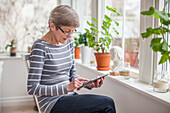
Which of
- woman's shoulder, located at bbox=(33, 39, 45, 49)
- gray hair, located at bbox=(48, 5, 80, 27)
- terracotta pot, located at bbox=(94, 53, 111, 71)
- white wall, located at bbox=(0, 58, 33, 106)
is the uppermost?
gray hair, located at bbox=(48, 5, 80, 27)

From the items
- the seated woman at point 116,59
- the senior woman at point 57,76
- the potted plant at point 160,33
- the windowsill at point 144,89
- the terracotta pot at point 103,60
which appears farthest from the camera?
the terracotta pot at point 103,60

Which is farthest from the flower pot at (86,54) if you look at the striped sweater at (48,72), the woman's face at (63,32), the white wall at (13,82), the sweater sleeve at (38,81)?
the white wall at (13,82)

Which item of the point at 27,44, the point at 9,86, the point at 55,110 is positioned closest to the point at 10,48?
the point at 27,44

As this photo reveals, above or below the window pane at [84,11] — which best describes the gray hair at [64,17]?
below

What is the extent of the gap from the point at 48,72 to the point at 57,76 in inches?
3.3

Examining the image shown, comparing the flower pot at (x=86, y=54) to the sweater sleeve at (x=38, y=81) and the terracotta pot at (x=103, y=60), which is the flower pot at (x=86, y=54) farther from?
the sweater sleeve at (x=38, y=81)

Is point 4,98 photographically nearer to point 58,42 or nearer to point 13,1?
point 13,1

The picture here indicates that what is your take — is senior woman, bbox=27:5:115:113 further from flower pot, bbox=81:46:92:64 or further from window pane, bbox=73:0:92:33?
window pane, bbox=73:0:92:33

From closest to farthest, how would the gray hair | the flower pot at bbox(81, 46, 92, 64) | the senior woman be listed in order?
the senior woman
the gray hair
the flower pot at bbox(81, 46, 92, 64)

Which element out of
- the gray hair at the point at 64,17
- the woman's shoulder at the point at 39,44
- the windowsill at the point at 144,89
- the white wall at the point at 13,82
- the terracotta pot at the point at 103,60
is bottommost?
the white wall at the point at 13,82

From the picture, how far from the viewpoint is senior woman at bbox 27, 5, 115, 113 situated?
1354mm

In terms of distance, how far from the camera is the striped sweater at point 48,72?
1.41 metres

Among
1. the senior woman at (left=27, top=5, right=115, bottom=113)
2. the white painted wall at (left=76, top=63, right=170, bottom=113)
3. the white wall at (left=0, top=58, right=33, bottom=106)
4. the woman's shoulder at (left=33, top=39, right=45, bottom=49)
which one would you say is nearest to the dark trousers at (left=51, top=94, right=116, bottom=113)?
the senior woman at (left=27, top=5, right=115, bottom=113)

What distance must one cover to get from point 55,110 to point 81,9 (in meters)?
2.42
